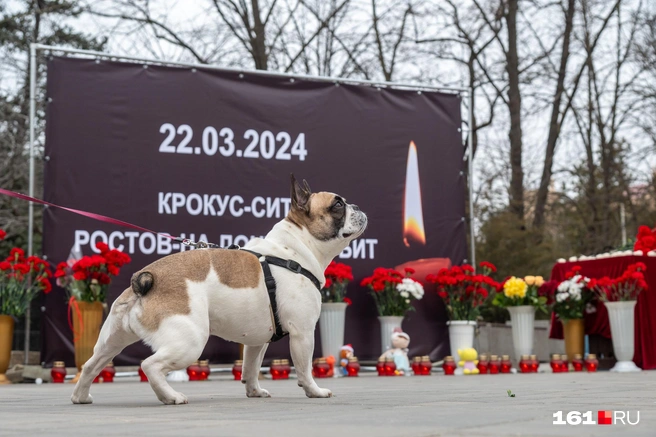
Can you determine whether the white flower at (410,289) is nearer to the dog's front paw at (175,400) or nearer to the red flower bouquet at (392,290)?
the red flower bouquet at (392,290)

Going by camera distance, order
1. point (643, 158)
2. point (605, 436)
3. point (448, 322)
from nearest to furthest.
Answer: point (605, 436)
point (448, 322)
point (643, 158)

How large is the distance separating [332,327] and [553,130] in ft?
43.1

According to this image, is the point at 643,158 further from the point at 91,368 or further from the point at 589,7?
the point at 91,368

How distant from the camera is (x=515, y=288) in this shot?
36.3 feet

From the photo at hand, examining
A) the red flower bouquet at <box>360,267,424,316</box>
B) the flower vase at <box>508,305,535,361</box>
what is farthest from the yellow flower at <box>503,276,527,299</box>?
the red flower bouquet at <box>360,267,424,316</box>

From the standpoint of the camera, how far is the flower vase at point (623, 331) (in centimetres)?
1045

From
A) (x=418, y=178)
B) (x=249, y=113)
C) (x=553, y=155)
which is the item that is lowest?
(x=418, y=178)

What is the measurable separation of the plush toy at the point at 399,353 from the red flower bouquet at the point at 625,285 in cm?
248

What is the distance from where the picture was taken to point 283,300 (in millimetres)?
5312

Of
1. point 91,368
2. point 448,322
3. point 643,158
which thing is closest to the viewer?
point 91,368

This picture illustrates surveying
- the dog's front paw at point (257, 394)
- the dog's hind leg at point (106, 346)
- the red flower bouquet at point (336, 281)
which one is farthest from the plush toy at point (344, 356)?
the dog's hind leg at point (106, 346)

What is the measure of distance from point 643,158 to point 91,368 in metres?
18.5

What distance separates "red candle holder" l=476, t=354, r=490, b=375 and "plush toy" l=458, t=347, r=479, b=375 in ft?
0.14

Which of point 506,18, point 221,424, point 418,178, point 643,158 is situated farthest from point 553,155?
point 221,424
